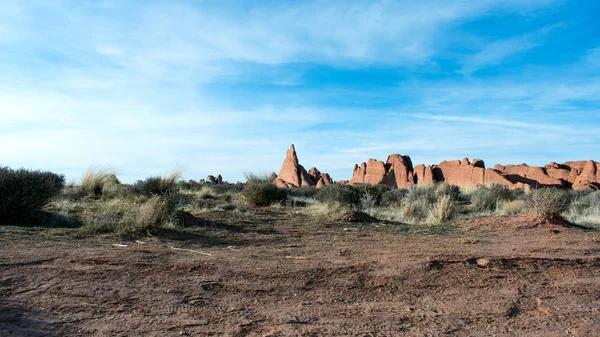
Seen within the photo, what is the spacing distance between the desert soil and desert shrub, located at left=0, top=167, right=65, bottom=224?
270 centimetres

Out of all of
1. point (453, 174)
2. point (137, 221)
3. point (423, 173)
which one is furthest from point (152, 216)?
point (423, 173)

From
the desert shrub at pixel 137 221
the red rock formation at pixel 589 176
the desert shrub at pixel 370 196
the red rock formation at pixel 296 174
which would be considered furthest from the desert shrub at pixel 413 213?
the red rock formation at pixel 296 174

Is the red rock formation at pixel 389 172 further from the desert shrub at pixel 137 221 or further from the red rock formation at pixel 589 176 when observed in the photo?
the desert shrub at pixel 137 221

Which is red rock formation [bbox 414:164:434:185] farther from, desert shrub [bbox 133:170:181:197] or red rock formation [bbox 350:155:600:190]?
desert shrub [bbox 133:170:181:197]

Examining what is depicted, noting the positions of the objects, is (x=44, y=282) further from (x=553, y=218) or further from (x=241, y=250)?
(x=553, y=218)

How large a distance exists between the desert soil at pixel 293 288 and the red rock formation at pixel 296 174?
57.2m

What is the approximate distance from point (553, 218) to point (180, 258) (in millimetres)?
10340

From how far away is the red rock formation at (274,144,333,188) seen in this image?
66875 millimetres

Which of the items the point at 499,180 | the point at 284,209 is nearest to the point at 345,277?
the point at 284,209

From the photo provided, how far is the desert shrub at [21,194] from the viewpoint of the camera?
11.5 meters

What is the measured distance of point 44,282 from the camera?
5652mm

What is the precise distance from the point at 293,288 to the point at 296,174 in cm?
6196

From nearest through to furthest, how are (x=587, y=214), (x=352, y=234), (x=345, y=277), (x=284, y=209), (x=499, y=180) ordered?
(x=345, y=277) → (x=352, y=234) → (x=587, y=214) → (x=284, y=209) → (x=499, y=180)

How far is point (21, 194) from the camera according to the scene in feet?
38.8
